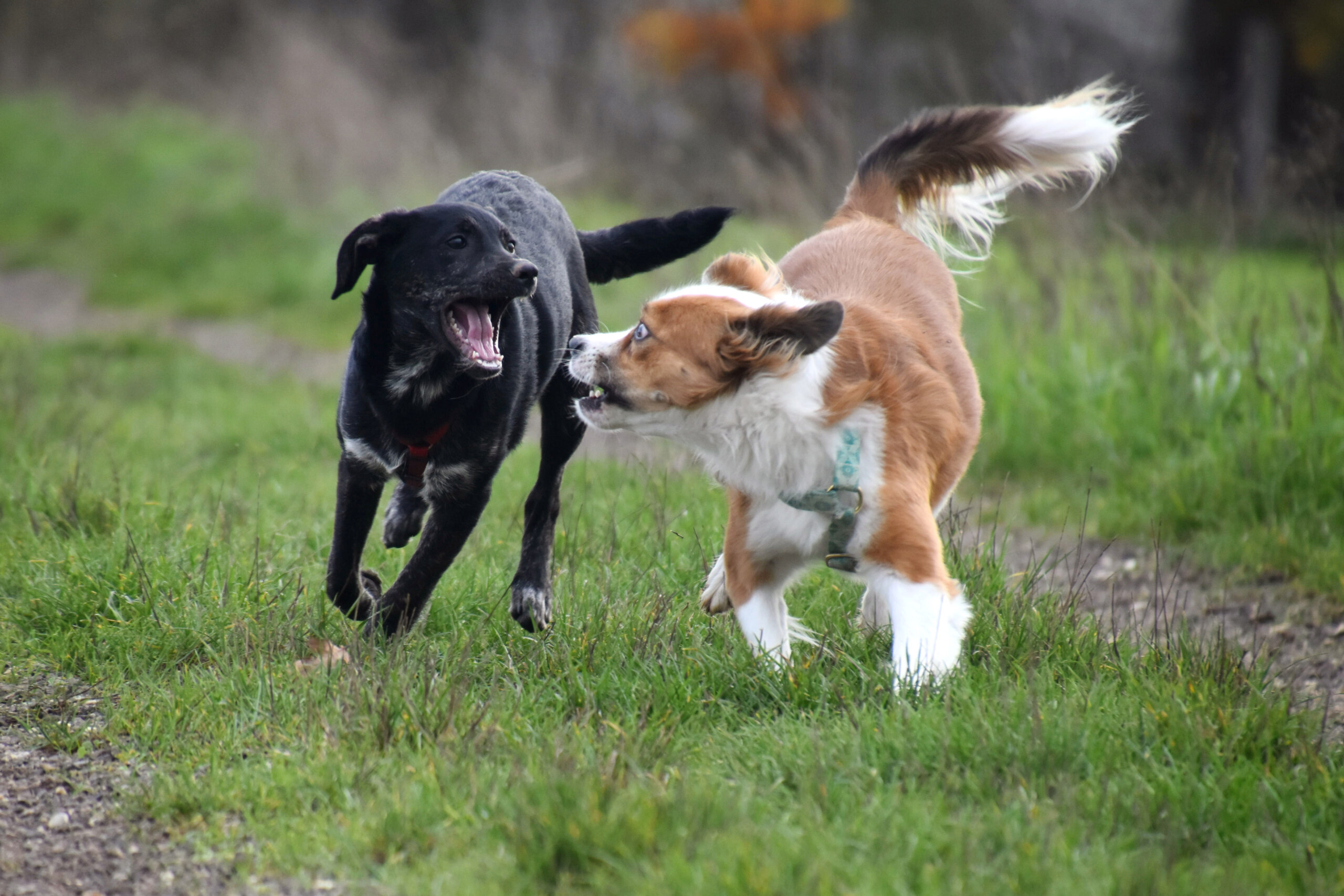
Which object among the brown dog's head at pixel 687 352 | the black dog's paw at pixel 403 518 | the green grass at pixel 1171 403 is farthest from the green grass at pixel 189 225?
the brown dog's head at pixel 687 352

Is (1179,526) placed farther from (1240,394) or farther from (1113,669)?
(1113,669)

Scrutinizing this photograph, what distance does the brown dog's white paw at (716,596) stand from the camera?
3.75m

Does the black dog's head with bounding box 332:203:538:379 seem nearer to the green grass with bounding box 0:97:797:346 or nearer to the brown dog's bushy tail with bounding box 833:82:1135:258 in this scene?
the brown dog's bushy tail with bounding box 833:82:1135:258

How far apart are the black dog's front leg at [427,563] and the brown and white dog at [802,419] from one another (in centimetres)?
53

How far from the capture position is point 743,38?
1473 cm

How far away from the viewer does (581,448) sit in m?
6.77

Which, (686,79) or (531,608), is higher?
(686,79)

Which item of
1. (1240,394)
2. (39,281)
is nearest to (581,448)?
(1240,394)

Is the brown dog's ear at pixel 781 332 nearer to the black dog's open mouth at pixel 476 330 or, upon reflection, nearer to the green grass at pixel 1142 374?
the black dog's open mouth at pixel 476 330

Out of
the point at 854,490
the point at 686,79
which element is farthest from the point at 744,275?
the point at 686,79

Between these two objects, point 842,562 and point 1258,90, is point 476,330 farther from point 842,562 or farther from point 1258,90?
point 1258,90

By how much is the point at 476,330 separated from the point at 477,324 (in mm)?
20

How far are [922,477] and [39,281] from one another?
34.6 ft

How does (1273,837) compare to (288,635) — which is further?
(288,635)
